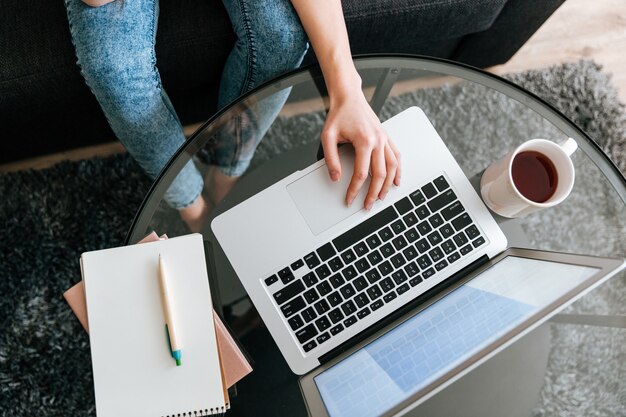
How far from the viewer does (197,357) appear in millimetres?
674

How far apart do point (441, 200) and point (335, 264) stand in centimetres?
19

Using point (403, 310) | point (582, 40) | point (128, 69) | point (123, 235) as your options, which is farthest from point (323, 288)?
point (582, 40)

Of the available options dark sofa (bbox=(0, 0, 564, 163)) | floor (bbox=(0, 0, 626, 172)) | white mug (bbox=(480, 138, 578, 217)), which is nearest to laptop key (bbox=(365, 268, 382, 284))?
white mug (bbox=(480, 138, 578, 217))

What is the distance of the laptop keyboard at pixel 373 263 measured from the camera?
75 cm

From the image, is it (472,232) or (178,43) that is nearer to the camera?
(472,232)

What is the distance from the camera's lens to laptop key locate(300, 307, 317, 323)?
0.74 meters

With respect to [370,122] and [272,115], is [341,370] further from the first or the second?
[272,115]

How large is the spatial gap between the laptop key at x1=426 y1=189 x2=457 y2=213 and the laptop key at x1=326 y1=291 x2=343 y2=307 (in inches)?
7.7

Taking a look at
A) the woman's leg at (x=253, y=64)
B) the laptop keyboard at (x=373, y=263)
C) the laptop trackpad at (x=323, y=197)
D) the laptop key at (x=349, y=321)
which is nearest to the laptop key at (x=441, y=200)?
the laptop keyboard at (x=373, y=263)

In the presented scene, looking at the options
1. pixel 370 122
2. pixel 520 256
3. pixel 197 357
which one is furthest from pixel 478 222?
pixel 197 357

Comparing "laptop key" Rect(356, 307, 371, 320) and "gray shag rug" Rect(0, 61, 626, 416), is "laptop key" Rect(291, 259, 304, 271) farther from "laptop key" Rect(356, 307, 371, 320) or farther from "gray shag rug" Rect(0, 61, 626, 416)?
"gray shag rug" Rect(0, 61, 626, 416)

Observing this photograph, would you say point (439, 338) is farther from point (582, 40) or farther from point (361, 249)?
point (582, 40)

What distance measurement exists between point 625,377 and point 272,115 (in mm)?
748

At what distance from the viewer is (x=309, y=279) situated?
0.76 m
